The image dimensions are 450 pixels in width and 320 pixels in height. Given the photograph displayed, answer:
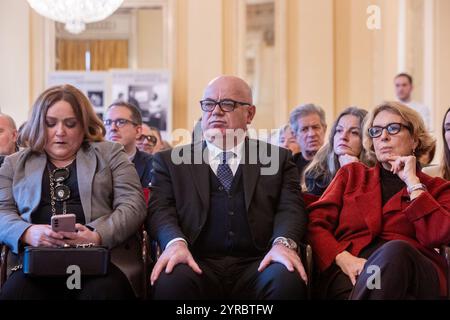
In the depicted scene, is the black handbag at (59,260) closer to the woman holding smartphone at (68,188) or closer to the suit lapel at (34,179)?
the woman holding smartphone at (68,188)

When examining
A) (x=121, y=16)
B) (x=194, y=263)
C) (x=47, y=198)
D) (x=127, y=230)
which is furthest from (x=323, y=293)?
(x=121, y=16)

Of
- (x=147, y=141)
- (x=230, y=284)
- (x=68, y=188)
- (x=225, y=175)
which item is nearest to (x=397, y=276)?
(x=230, y=284)

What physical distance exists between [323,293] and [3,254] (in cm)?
150

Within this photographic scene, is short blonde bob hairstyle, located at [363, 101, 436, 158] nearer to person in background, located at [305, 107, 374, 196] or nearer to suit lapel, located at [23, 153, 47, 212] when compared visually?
person in background, located at [305, 107, 374, 196]

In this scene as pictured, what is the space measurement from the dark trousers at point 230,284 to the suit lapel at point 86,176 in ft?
1.85

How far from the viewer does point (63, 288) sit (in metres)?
3.40

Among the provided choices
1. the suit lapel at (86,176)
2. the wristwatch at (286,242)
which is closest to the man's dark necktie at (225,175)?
the wristwatch at (286,242)

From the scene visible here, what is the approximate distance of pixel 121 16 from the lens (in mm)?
10422

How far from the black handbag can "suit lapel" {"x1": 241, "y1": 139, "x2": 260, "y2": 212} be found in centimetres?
79

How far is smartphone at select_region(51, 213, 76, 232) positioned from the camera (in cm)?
331

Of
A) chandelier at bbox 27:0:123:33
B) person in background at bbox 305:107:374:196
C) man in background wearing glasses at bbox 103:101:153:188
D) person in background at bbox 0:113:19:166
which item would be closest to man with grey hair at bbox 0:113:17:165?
person in background at bbox 0:113:19:166

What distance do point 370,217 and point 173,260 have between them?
3.32ft

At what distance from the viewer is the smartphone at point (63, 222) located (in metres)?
3.31

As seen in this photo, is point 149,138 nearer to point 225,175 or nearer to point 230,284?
point 225,175
